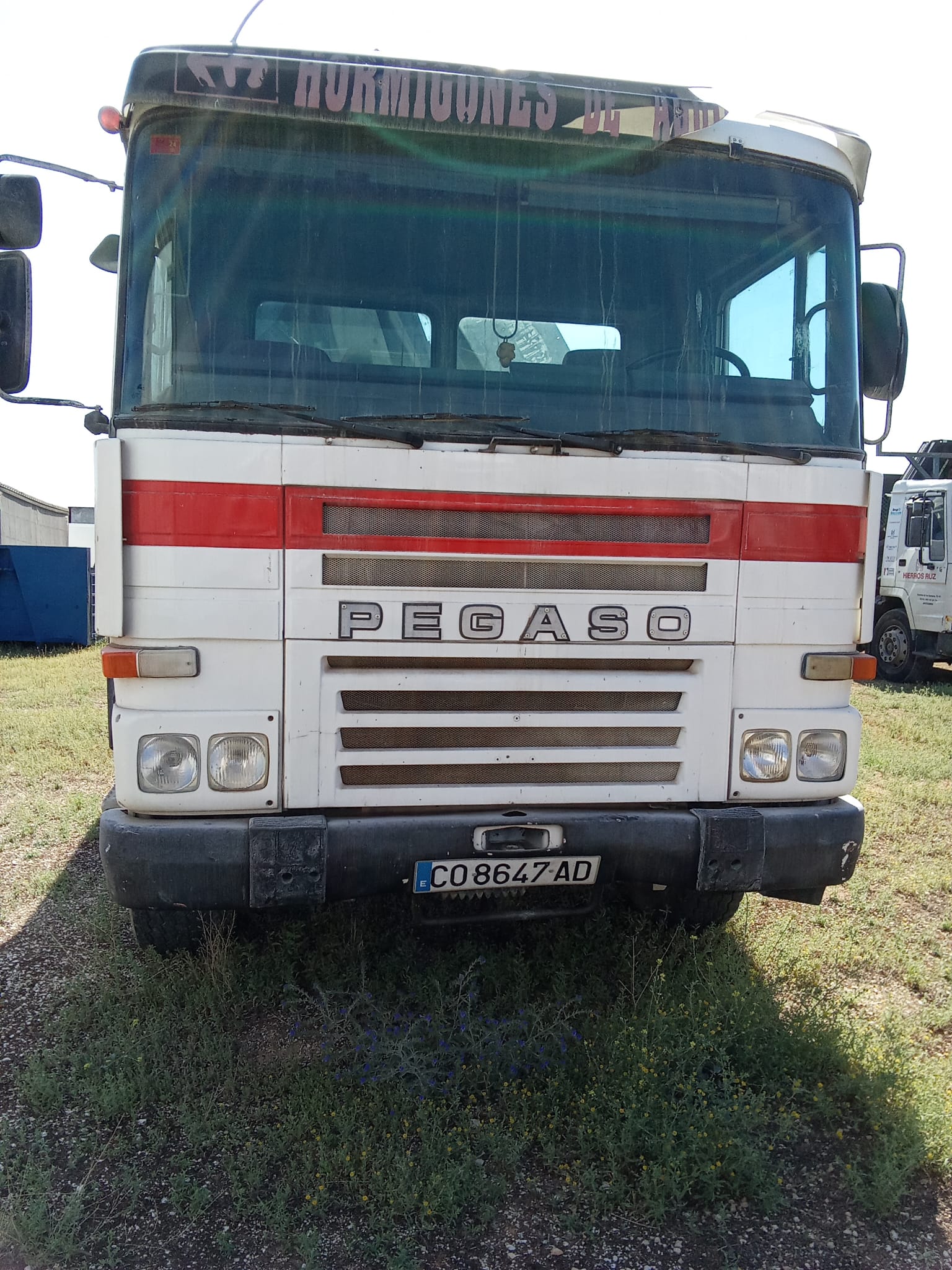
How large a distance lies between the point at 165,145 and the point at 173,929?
2.76 metres

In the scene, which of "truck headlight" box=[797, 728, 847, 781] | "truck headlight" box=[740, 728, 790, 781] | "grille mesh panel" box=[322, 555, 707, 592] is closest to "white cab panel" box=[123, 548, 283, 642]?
"grille mesh panel" box=[322, 555, 707, 592]

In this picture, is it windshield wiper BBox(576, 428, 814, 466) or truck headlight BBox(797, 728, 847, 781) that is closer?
windshield wiper BBox(576, 428, 814, 466)

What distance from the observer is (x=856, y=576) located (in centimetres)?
333

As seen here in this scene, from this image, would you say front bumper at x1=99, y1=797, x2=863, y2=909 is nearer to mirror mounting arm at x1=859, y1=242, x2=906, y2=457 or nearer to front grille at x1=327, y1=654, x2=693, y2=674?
front grille at x1=327, y1=654, x2=693, y2=674

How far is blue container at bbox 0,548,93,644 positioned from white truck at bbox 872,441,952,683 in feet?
36.9

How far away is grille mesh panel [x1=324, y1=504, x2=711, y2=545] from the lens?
299 centimetres

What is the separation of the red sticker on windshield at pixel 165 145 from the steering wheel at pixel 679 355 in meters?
1.63

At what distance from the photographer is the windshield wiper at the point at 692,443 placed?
3148mm

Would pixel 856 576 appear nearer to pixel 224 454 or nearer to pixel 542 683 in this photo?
pixel 542 683

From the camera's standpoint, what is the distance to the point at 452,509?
3.03m

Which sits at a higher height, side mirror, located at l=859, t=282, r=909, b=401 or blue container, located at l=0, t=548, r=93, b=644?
side mirror, located at l=859, t=282, r=909, b=401

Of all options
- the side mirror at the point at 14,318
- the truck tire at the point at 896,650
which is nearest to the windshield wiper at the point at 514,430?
the side mirror at the point at 14,318

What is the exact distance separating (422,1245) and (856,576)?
2.46 m

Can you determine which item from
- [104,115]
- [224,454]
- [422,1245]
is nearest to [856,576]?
[224,454]
